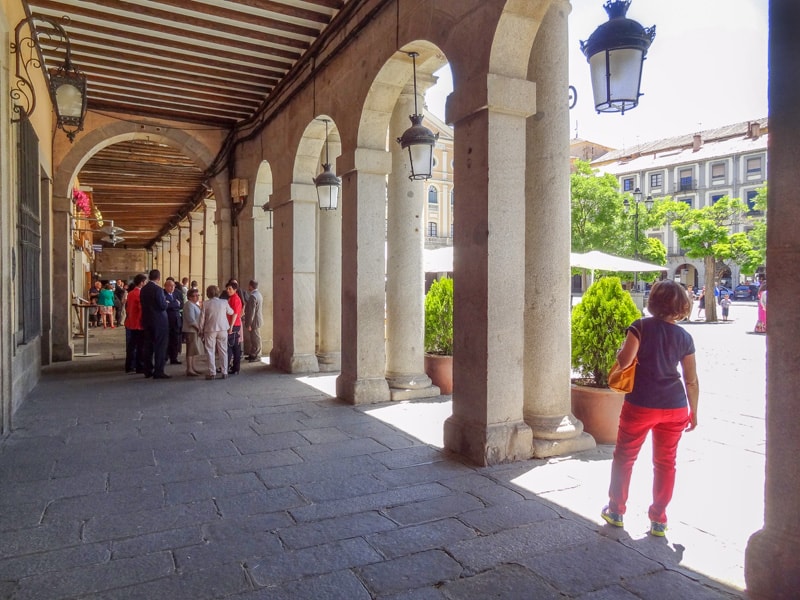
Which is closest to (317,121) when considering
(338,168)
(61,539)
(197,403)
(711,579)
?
(338,168)

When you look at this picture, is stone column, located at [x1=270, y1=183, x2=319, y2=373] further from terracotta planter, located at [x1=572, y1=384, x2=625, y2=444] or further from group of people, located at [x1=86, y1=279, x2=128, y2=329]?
group of people, located at [x1=86, y1=279, x2=128, y2=329]

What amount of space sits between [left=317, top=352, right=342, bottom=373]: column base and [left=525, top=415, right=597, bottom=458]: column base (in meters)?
5.11

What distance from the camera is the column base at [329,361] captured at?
9.52m

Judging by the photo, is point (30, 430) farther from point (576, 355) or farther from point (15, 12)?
point (576, 355)

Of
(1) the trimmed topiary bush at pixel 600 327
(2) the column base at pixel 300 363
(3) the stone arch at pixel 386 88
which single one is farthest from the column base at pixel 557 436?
(2) the column base at pixel 300 363

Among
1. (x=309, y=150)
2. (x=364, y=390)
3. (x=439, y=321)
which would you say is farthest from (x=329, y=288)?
(x=364, y=390)

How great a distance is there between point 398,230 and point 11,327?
14.0 ft

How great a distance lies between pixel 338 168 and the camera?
7172 millimetres

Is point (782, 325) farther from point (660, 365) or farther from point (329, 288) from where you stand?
point (329, 288)

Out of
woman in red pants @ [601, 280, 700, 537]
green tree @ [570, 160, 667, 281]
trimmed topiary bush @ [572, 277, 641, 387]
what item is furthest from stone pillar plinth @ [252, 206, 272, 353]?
green tree @ [570, 160, 667, 281]

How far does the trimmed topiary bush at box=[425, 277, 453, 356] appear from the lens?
768cm

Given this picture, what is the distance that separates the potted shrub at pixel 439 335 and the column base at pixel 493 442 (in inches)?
107

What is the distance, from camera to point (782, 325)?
2461 mm

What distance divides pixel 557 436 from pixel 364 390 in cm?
270
